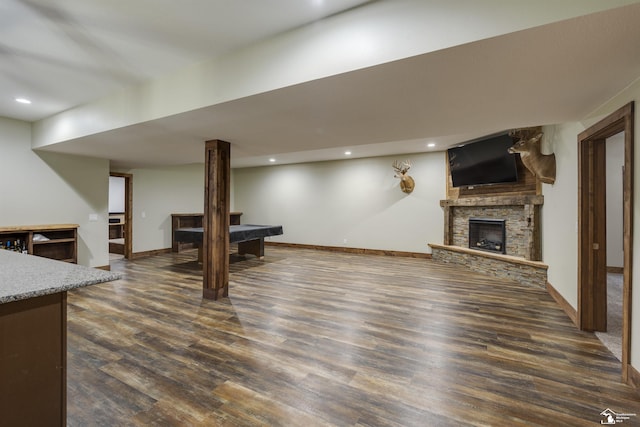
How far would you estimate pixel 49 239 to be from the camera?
4.74 meters

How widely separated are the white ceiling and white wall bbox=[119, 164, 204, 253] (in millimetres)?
3644

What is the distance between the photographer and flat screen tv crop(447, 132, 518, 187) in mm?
5105

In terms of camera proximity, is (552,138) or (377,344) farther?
(552,138)

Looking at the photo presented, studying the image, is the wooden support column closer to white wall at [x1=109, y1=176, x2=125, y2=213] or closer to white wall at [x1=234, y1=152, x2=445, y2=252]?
white wall at [x1=234, y1=152, x2=445, y2=252]

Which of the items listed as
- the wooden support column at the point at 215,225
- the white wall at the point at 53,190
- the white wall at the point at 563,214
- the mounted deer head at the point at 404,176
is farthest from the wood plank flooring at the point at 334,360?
the mounted deer head at the point at 404,176

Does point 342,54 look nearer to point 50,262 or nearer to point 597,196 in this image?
point 50,262

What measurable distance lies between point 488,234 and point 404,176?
2.24 meters

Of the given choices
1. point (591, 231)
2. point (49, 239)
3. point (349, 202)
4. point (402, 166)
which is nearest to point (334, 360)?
point (591, 231)

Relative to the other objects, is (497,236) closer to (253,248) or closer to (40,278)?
(253,248)

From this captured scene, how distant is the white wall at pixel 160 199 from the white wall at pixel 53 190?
4.29ft

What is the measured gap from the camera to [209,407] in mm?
1786

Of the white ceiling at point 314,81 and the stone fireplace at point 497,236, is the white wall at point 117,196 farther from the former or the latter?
the stone fireplace at point 497,236

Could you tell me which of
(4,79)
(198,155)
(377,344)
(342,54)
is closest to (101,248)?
(198,155)

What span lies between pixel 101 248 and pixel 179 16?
5335 millimetres
